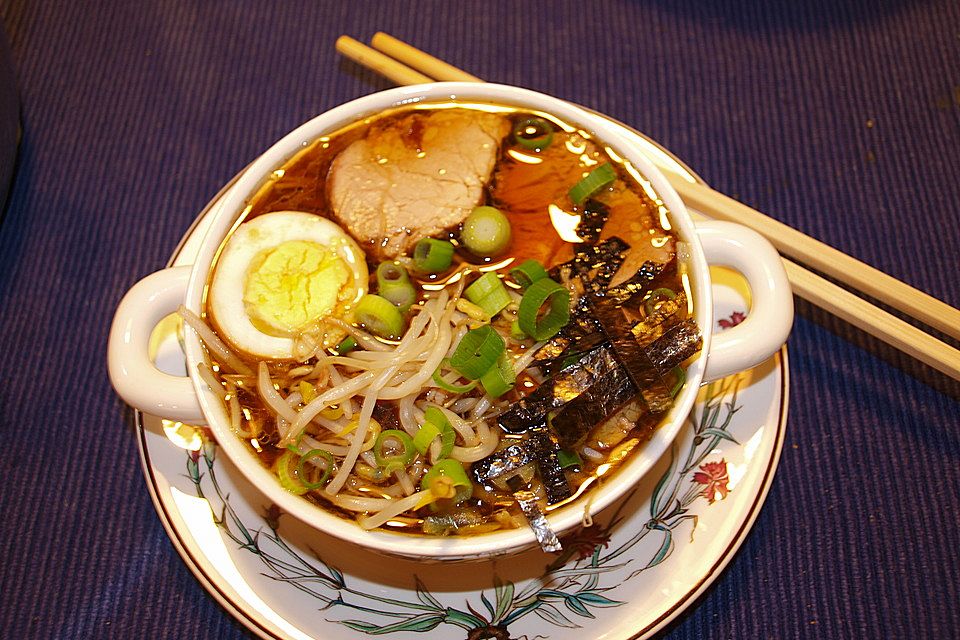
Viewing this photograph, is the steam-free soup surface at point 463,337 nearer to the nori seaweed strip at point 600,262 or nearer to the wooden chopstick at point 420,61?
the nori seaweed strip at point 600,262

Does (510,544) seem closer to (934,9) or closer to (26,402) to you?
(26,402)

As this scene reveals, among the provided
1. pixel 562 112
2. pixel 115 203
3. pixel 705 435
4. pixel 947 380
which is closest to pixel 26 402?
pixel 115 203

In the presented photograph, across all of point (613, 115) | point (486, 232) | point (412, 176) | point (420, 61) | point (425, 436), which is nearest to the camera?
point (425, 436)

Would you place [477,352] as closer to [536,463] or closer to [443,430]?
[443,430]

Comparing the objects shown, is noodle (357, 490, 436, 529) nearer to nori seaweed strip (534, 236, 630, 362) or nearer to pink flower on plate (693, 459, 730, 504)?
nori seaweed strip (534, 236, 630, 362)

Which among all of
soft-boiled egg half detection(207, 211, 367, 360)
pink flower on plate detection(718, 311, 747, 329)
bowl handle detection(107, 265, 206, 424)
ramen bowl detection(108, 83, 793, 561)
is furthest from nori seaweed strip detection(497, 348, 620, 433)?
Result: bowl handle detection(107, 265, 206, 424)

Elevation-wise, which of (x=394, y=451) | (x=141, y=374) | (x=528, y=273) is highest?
(x=141, y=374)

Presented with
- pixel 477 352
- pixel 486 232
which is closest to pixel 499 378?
pixel 477 352

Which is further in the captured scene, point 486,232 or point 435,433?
point 486,232
